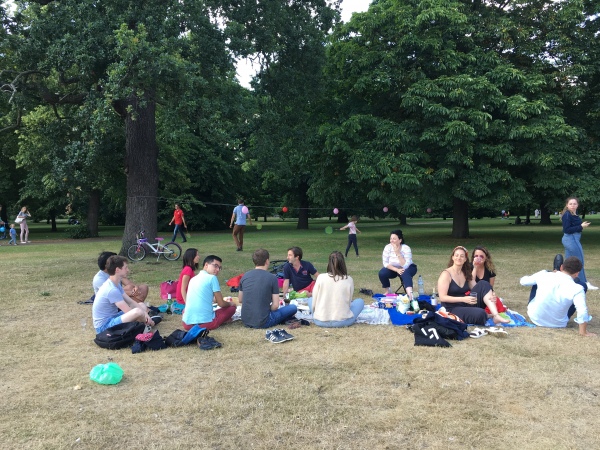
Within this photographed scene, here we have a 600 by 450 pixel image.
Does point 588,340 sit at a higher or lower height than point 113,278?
lower

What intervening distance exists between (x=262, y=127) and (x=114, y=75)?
5800 millimetres

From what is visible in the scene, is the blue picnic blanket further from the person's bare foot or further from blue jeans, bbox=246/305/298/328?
the person's bare foot

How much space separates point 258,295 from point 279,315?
0.46 m

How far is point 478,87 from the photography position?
55.1 ft

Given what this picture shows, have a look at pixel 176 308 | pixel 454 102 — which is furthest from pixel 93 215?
pixel 176 308

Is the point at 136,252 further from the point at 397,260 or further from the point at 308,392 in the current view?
the point at 308,392

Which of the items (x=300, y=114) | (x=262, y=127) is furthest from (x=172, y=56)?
(x=300, y=114)

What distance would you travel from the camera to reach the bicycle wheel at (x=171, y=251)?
14.2m

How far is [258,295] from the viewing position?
6121 millimetres

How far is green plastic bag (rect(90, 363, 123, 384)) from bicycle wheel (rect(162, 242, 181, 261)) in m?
10.2

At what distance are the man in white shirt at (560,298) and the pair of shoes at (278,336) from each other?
3599 millimetres

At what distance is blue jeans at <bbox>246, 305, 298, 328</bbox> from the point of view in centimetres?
621

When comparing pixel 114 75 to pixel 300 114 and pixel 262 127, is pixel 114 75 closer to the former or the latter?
pixel 262 127

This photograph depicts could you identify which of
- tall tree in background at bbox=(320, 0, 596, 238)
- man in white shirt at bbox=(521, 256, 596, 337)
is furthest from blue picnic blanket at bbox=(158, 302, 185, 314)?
tall tree in background at bbox=(320, 0, 596, 238)
